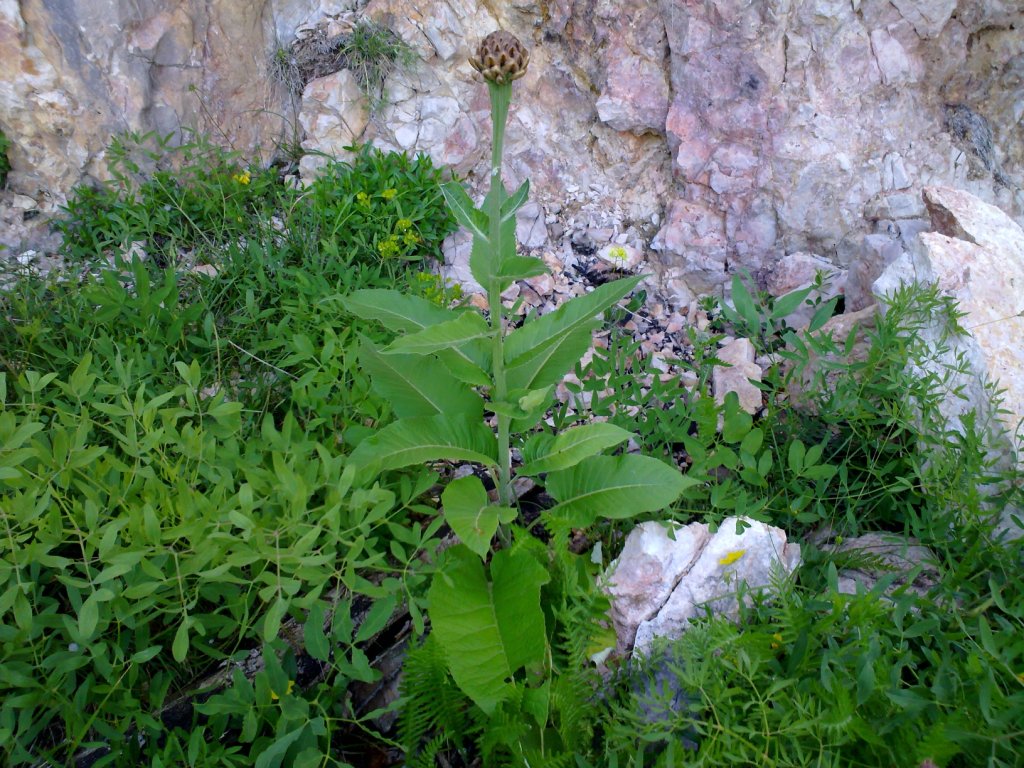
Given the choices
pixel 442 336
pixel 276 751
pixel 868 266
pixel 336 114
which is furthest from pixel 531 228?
pixel 276 751

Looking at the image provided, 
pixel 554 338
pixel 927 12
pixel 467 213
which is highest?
pixel 927 12

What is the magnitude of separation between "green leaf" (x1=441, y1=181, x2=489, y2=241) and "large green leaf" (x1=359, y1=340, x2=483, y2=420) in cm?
50

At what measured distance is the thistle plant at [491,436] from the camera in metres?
1.87

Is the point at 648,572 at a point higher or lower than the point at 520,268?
lower

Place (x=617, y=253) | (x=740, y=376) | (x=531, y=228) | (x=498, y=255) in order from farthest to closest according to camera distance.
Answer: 1. (x=531, y=228)
2. (x=617, y=253)
3. (x=740, y=376)
4. (x=498, y=255)

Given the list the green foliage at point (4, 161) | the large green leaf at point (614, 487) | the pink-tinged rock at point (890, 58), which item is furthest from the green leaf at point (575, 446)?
the green foliage at point (4, 161)

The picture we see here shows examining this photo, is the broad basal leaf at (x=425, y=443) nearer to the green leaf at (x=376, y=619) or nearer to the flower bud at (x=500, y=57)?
the green leaf at (x=376, y=619)

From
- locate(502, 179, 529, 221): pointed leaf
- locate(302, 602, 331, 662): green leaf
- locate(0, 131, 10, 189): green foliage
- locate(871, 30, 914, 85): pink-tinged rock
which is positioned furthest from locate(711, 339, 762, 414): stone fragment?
locate(0, 131, 10, 189): green foliage

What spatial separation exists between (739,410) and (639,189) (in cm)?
239

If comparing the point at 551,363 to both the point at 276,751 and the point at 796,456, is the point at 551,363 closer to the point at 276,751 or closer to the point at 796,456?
the point at 796,456

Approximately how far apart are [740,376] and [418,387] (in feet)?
5.56

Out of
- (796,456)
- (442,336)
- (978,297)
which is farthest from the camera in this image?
(978,297)

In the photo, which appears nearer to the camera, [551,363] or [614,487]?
[614,487]

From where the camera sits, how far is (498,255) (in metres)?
1.95
